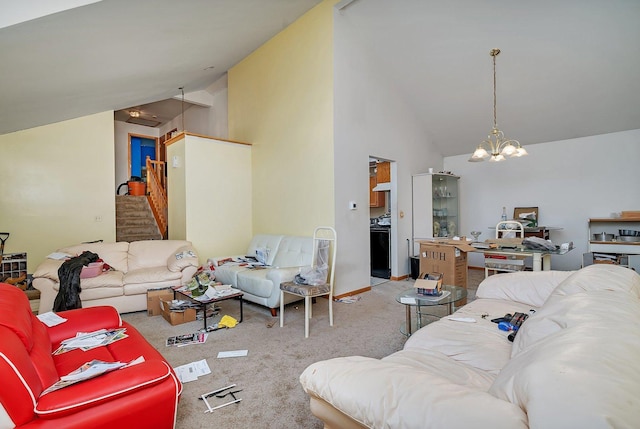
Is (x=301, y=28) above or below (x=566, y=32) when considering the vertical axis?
above

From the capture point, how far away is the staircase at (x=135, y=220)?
6.81 meters

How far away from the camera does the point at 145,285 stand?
3.88m

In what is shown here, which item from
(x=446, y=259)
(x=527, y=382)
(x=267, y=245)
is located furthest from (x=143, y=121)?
(x=527, y=382)

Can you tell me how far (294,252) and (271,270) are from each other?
26.5 inches

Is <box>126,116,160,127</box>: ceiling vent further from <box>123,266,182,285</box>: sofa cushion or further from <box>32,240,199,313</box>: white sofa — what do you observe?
<box>123,266,182,285</box>: sofa cushion

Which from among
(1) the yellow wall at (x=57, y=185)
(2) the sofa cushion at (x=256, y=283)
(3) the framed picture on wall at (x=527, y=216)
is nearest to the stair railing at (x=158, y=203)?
(1) the yellow wall at (x=57, y=185)

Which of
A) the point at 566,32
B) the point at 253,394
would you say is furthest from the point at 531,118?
the point at 253,394

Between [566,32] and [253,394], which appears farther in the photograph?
[566,32]

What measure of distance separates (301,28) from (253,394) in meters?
4.67

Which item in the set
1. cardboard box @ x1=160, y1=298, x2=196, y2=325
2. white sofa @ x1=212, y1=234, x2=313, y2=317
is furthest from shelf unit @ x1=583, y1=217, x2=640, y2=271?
cardboard box @ x1=160, y1=298, x2=196, y2=325

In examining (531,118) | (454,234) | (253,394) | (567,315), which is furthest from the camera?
(454,234)

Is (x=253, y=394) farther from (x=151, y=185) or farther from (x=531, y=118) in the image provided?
(x=151, y=185)

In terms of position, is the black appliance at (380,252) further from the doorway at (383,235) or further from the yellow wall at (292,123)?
the yellow wall at (292,123)

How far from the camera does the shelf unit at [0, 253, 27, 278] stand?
4.83 meters
